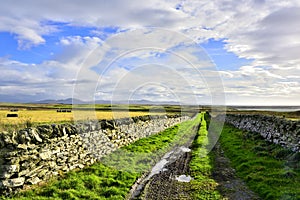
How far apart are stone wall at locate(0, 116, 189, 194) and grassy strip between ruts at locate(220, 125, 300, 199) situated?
305 inches

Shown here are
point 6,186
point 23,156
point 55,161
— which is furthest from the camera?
point 55,161

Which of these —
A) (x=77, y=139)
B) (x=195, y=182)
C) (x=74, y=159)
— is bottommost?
(x=195, y=182)

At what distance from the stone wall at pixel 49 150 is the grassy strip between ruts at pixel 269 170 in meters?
7.75

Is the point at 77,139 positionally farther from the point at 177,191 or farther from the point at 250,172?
the point at 250,172

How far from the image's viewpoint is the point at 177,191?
1131 centimetres

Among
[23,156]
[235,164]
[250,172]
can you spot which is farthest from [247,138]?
[23,156]

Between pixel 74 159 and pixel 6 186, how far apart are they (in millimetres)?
4256

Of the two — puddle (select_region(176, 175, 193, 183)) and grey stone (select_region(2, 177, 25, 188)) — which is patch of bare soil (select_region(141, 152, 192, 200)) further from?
grey stone (select_region(2, 177, 25, 188))

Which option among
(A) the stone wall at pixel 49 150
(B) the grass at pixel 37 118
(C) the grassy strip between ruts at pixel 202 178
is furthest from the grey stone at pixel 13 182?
(C) the grassy strip between ruts at pixel 202 178

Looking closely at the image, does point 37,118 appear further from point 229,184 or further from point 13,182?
point 229,184

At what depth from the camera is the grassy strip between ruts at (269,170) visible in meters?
10.9

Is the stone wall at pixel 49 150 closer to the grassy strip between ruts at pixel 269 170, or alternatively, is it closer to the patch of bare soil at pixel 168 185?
the patch of bare soil at pixel 168 185

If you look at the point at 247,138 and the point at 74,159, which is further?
the point at 247,138

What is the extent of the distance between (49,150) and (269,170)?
400 inches
